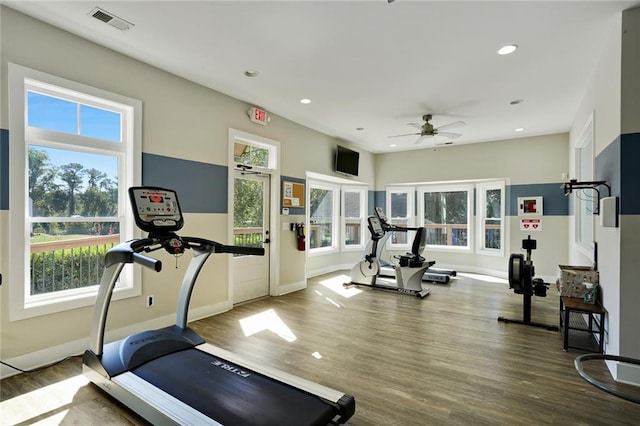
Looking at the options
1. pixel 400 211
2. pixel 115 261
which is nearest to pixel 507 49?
pixel 115 261

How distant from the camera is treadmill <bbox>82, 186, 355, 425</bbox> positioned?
197 cm

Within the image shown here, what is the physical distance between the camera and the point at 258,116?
4934 millimetres

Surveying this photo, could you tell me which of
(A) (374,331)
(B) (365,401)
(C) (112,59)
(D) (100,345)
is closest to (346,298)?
(A) (374,331)

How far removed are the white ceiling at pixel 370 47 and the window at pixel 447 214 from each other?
9.88 ft

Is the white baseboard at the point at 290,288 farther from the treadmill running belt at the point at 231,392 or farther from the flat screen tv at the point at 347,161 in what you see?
the treadmill running belt at the point at 231,392

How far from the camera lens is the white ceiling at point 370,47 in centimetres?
266

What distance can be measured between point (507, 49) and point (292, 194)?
3.63m

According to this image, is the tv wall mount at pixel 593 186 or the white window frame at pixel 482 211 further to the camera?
the white window frame at pixel 482 211

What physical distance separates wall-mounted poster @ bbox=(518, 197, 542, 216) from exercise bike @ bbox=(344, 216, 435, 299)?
2.62 m

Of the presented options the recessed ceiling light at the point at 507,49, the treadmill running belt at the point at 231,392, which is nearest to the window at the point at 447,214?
the recessed ceiling light at the point at 507,49

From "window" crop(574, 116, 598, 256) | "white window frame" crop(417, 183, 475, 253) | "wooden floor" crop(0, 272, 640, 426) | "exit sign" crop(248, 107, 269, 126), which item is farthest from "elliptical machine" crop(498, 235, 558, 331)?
"exit sign" crop(248, 107, 269, 126)

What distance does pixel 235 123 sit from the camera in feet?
15.3

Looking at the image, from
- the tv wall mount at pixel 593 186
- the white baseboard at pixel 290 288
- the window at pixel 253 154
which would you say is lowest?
the white baseboard at pixel 290 288

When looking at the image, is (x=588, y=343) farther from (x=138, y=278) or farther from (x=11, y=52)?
(x=11, y=52)
